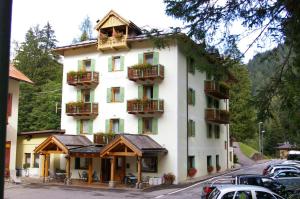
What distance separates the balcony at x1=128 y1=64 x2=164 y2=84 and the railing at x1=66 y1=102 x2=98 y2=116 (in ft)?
16.7

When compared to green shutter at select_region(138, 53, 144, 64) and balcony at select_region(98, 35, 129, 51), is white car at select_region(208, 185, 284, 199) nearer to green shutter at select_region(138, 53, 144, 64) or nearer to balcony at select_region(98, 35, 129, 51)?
green shutter at select_region(138, 53, 144, 64)

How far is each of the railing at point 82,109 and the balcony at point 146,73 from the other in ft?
16.7

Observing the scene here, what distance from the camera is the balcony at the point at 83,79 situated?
130 feet

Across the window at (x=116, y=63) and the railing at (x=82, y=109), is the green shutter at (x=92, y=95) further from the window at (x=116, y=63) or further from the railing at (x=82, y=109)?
the window at (x=116, y=63)

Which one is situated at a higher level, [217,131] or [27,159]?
[217,131]

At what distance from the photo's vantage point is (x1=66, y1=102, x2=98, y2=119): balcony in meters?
39.7

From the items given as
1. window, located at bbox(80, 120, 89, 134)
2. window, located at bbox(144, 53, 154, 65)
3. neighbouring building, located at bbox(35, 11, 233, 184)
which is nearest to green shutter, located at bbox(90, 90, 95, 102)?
neighbouring building, located at bbox(35, 11, 233, 184)

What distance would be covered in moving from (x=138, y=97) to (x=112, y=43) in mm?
5853

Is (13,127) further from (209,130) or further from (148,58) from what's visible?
(209,130)

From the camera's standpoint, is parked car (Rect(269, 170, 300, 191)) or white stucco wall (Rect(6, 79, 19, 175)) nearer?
parked car (Rect(269, 170, 300, 191))

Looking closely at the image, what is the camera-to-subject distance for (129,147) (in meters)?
33.0

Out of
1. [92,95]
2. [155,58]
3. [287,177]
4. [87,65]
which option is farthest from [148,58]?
[287,177]

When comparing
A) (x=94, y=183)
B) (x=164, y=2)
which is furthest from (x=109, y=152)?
(x=164, y=2)

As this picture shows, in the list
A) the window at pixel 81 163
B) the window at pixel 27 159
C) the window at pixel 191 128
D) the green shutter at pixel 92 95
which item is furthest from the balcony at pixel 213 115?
the window at pixel 27 159
